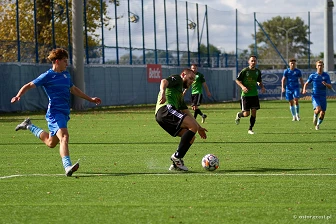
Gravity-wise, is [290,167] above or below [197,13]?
below

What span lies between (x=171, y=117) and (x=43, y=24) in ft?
111

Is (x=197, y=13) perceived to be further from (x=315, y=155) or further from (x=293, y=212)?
(x=293, y=212)

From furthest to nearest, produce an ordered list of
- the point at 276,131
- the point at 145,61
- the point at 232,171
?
the point at 145,61
the point at 276,131
the point at 232,171

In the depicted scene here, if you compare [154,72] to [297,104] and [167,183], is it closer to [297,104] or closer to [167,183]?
[297,104]

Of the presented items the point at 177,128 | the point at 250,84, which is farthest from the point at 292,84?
the point at 177,128

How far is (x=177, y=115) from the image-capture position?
12234 mm

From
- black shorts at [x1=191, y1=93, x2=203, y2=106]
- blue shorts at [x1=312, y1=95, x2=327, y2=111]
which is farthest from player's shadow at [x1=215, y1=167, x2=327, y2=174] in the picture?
black shorts at [x1=191, y1=93, x2=203, y2=106]

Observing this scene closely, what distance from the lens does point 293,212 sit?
26.6 ft

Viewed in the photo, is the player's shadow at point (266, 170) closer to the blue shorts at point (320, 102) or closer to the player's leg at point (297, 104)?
the blue shorts at point (320, 102)

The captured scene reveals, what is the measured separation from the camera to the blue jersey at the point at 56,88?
1184 cm

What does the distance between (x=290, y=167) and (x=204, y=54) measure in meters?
43.0

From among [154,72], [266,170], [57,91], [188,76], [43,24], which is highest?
[43,24]

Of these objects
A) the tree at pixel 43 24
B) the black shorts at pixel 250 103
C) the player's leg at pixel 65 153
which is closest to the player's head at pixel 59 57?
the player's leg at pixel 65 153

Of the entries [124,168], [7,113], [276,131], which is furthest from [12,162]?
[7,113]
